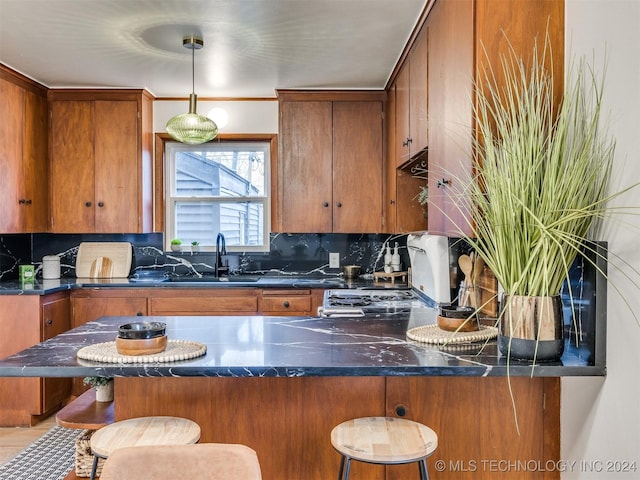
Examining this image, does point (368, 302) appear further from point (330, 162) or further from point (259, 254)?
point (259, 254)

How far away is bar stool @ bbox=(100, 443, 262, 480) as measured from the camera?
1.00 m

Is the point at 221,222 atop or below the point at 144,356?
atop

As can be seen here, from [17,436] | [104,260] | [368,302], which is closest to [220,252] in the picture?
[104,260]

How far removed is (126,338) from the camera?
1581 mm

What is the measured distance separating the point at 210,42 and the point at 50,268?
231 centimetres

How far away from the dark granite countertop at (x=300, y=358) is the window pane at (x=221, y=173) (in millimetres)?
2549

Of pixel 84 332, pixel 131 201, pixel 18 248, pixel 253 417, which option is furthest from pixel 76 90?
pixel 253 417

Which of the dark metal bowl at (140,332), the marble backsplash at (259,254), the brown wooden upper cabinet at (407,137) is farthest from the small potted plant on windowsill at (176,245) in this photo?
the dark metal bowl at (140,332)

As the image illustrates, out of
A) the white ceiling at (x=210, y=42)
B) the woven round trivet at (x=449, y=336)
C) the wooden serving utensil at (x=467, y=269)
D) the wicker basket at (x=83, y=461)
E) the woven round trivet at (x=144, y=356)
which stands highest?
the white ceiling at (x=210, y=42)

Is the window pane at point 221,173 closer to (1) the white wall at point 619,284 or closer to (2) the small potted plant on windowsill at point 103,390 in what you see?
(2) the small potted plant on windowsill at point 103,390

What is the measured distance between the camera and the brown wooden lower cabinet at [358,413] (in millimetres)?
1748

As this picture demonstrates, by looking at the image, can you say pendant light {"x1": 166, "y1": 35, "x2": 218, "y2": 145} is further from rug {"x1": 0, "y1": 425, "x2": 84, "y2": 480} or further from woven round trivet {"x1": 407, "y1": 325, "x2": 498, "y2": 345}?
rug {"x1": 0, "y1": 425, "x2": 84, "y2": 480}

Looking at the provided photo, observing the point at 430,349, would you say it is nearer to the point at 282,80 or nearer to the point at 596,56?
the point at 596,56

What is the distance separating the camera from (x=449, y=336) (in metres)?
1.77
